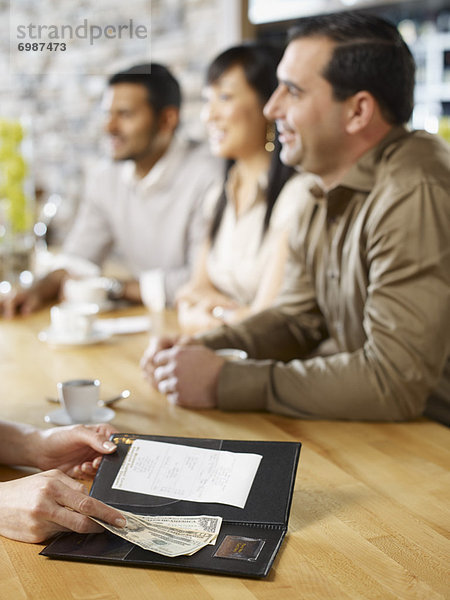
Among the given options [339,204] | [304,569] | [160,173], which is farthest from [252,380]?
[160,173]

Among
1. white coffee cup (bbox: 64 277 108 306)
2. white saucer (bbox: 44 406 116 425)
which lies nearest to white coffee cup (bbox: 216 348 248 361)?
white saucer (bbox: 44 406 116 425)

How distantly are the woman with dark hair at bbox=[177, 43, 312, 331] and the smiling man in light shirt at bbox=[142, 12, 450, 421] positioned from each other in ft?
1.48

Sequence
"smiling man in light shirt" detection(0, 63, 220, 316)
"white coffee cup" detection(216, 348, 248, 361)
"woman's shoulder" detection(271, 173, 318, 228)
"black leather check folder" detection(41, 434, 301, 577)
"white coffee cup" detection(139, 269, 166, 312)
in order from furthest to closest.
A: "smiling man in light shirt" detection(0, 63, 220, 316) → "white coffee cup" detection(139, 269, 166, 312) → "woman's shoulder" detection(271, 173, 318, 228) → "white coffee cup" detection(216, 348, 248, 361) → "black leather check folder" detection(41, 434, 301, 577)

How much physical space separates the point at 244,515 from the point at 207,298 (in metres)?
1.49

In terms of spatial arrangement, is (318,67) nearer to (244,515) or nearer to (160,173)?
(244,515)

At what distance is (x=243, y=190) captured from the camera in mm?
2652

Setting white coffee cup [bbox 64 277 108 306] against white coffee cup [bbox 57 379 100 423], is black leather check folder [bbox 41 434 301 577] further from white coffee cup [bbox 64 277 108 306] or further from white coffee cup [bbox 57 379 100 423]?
white coffee cup [bbox 64 277 108 306]

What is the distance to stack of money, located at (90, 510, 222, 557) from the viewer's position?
38.8 inches

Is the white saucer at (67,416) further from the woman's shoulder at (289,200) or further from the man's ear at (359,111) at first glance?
the woman's shoulder at (289,200)

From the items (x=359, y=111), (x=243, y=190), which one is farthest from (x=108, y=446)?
(x=243, y=190)

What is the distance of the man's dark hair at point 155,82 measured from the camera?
3328 mm

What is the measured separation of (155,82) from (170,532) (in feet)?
8.68

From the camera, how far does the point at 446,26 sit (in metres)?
3.96

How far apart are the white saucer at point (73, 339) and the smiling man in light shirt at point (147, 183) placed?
967mm
